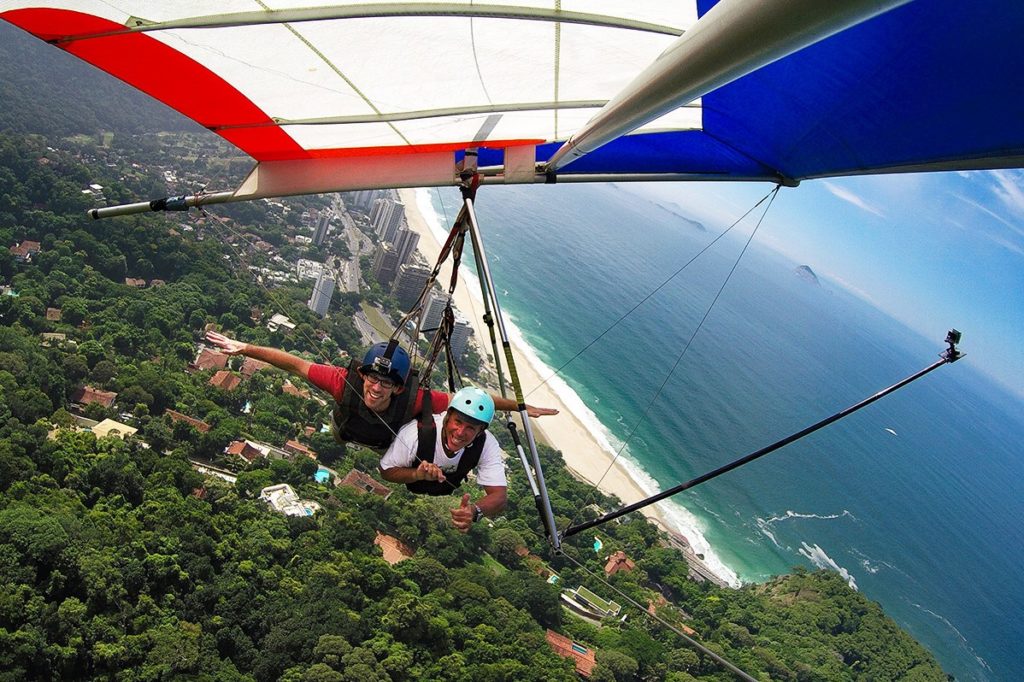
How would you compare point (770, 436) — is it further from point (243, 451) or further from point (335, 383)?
point (335, 383)

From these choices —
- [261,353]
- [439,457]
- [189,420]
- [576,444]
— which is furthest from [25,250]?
[439,457]

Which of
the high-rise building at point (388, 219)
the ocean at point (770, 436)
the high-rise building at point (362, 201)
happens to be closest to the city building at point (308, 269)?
the high-rise building at point (388, 219)

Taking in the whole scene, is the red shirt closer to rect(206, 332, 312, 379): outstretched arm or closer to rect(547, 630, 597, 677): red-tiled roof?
rect(206, 332, 312, 379): outstretched arm

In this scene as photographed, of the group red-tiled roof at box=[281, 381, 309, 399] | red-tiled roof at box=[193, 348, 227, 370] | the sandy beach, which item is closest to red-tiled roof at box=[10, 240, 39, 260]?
red-tiled roof at box=[193, 348, 227, 370]

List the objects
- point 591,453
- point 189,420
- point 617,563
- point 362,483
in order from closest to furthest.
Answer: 1. point 189,420
2. point 362,483
3. point 617,563
4. point 591,453

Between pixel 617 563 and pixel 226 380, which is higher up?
pixel 226 380
